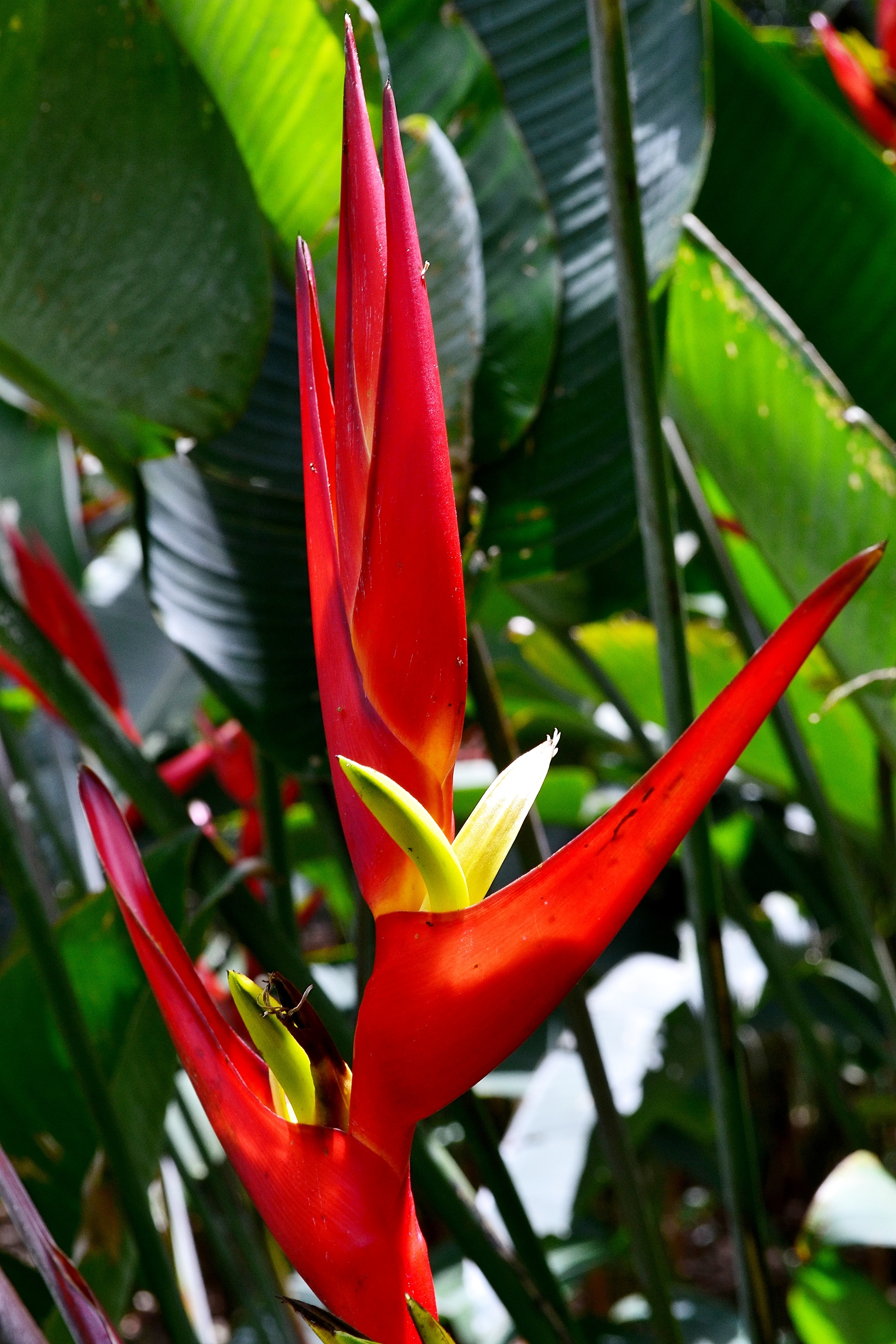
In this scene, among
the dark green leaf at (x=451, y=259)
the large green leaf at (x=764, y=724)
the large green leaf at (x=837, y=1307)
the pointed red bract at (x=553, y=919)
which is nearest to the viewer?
the pointed red bract at (x=553, y=919)

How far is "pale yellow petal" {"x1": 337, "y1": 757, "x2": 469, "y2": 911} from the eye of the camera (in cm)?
19

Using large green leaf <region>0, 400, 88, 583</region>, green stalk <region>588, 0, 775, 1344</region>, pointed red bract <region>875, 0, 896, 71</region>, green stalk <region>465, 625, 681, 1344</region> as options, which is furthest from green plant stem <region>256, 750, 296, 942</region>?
pointed red bract <region>875, 0, 896, 71</region>

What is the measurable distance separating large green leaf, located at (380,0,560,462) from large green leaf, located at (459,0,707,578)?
0.09 ft

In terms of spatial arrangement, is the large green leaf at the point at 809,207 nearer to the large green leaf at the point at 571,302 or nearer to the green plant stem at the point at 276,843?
the large green leaf at the point at 571,302

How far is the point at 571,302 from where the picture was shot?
583 millimetres

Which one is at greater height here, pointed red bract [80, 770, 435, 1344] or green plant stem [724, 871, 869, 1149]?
pointed red bract [80, 770, 435, 1344]

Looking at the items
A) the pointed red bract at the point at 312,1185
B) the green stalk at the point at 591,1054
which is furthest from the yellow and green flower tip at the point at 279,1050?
the green stalk at the point at 591,1054

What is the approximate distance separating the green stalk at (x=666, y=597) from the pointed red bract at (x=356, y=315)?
0.18m

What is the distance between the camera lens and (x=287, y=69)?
474 millimetres

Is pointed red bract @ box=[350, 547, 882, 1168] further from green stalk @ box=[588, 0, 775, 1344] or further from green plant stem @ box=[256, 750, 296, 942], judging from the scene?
green plant stem @ box=[256, 750, 296, 942]

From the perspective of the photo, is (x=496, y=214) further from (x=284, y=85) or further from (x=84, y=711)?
(x=84, y=711)

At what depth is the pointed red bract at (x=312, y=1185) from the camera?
202 mm

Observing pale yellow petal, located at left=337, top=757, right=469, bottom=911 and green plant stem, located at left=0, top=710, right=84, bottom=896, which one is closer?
pale yellow petal, located at left=337, top=757, right=469, bottom=911

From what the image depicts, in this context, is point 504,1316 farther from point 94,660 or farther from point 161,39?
point 161,39
